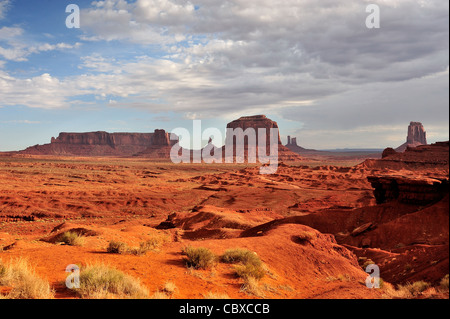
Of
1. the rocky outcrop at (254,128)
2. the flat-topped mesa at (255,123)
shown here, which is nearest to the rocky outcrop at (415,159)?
the rocky outcrop at (254,128)

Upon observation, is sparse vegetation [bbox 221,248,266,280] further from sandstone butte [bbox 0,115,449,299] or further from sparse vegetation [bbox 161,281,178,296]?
sparse vegetation [bbox 161,281,178,296]

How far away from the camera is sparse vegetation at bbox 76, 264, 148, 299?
5.63 metres

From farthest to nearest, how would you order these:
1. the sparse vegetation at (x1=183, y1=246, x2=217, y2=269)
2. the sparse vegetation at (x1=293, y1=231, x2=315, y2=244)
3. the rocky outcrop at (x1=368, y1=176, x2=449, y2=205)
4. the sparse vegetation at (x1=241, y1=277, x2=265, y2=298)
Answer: the rocky outcrop at (x1=368, y1=176, x2=449, y2=205)
the sparse vegetation at (x1=293, y1=231, x2=315, y2=244)
the sparse vegetation at (x1=183, y1=246, x2=217, y2=269)
the sparse vegetation at (x1=241, y1=277, x2=265, y2=298)

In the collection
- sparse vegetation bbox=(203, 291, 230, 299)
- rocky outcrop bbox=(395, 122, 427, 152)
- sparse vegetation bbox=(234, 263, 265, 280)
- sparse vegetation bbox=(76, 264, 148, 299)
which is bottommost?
sparse vegetation bbox=(234, 263, 265, 280)

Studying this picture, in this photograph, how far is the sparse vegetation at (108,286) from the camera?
5.63 meters

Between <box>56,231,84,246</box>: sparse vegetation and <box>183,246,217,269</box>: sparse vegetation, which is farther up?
<box>183,246,217,269</box>: sparse vegetation

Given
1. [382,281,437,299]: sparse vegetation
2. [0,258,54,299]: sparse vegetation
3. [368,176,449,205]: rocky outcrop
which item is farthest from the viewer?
[368,176,449,205]: rocky outcrop

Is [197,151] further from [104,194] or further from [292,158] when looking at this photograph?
[104,194]

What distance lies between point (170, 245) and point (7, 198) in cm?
2776

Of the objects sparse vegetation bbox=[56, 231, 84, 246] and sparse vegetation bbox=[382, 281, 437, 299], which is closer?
sparse vegetation bbox=[382, 281, 437, 299]

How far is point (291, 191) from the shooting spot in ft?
146

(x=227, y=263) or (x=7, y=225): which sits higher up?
(x=227, y=263)

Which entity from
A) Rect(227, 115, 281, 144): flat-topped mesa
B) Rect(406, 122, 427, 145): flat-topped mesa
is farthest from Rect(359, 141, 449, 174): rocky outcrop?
Rect(406, 122, 427, 145): flat-topped mesa
